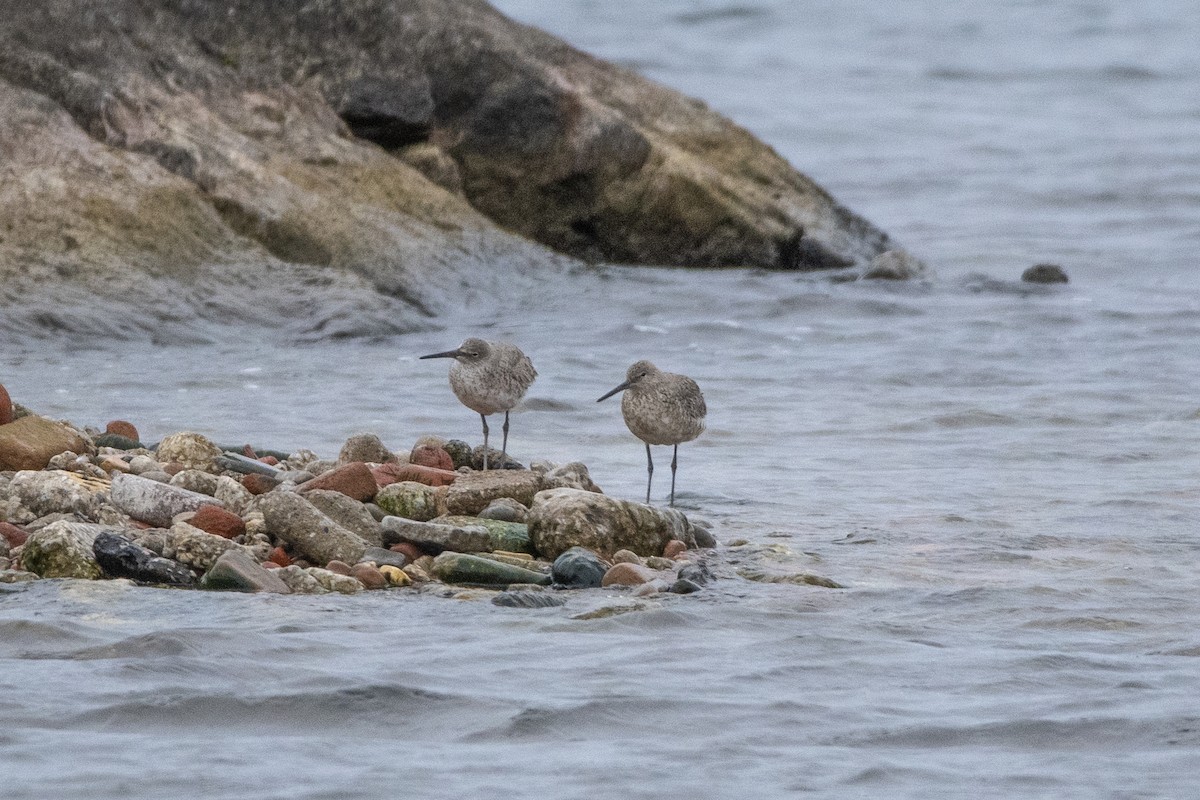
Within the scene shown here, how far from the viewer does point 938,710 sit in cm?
670

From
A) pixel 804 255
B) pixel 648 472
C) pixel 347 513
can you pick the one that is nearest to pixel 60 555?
pixel 347 513

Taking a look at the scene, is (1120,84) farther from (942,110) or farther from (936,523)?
(936,523)

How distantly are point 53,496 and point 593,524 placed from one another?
2.59 m

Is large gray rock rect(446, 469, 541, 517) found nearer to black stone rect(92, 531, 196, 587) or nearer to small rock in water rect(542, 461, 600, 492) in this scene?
small rock in water rect(542, 461, 600, 492)

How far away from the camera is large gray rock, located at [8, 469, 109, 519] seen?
886 cm

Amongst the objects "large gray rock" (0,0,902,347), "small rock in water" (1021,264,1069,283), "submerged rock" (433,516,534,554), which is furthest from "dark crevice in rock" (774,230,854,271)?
"submerged rock" (433,516,534,554)

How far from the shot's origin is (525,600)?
8.11 metres

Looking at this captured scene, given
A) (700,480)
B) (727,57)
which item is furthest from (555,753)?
(727,57)

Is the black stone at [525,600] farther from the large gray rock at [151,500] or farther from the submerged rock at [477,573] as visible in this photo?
Answer: the large gray rock at [151,500]

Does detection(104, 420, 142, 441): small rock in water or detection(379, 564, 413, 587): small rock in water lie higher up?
detection(104, 420, 142, 441): small rock in water

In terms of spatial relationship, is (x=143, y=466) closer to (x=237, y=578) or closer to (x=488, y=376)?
(x=237, y=578)

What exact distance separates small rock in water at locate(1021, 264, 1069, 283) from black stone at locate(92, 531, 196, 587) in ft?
45.5

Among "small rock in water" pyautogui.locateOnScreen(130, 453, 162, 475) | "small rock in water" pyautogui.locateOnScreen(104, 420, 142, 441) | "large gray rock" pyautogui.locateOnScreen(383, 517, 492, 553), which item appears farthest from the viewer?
"small rock in water" pyautogui.locateOnScreen(104, 420, 142, 441)

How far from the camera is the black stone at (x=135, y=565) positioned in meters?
8.23
